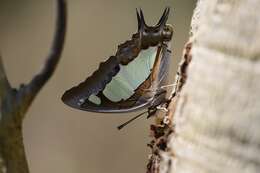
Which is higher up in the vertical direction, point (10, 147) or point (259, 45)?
point (259, 45)

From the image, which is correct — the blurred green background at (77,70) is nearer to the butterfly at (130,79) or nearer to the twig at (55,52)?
the butterfly at (130,79)

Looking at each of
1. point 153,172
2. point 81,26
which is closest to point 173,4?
point 81,26

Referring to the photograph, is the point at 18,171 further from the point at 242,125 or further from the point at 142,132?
the point at 142,132

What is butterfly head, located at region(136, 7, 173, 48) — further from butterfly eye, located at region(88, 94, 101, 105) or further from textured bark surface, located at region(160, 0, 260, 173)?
textured bark surface, located at region(160, 0, 260, 173)

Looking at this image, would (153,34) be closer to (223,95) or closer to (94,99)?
(94,99)

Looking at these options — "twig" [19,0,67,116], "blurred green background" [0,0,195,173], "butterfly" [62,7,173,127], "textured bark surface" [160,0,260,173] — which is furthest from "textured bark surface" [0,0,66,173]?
"blurred green background" [0,0,195,173]
